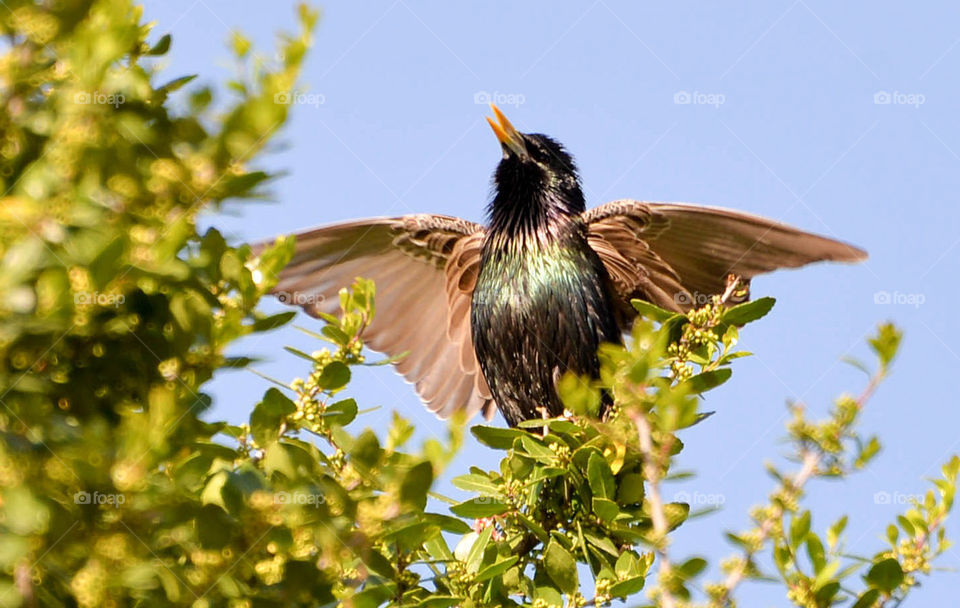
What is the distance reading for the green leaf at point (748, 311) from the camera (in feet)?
9.85

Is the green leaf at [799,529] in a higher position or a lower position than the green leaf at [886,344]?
lower

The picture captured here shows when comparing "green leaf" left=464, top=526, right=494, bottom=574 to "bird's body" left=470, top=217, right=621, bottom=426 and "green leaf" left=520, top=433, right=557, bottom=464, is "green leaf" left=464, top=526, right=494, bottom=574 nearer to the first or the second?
"green leaf" left=520, top=433, right=557, bottom=464


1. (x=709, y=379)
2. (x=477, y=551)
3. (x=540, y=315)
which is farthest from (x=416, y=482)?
(x=540, y=315)

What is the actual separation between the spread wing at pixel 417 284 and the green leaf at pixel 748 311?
266 centimetres

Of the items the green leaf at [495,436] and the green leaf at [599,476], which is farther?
the green leaf at [495,436]

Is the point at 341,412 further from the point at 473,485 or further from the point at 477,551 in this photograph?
the point at 473,485

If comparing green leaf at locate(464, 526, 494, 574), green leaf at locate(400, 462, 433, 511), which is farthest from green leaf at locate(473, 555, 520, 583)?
green leaf at locate(400, 462, 433, 511)

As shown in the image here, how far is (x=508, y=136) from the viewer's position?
542cm

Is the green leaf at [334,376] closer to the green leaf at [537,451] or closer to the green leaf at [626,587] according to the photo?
the green leaf at [626,587]

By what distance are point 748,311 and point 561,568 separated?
2.53ft

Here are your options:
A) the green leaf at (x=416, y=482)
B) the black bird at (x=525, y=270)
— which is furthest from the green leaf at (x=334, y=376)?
the black bird at (x=525, y=270)

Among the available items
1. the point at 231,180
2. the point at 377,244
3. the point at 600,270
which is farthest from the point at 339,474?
the point at 377,244

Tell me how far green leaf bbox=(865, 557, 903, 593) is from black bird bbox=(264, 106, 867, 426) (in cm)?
244

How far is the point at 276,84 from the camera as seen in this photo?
174 cm
